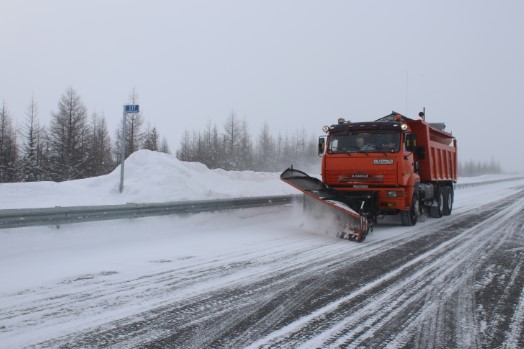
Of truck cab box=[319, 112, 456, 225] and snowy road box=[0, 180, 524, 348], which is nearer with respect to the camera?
A: snowy road box=[0, 180, 524, 348]

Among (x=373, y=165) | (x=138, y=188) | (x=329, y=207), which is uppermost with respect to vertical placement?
(x=373, y=165)

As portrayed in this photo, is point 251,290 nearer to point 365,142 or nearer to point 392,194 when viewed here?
point 392,194

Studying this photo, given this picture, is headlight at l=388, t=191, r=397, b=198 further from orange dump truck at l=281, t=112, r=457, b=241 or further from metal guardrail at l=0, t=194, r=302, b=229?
metal guardrail at l=0, t=194, r=302, b=229

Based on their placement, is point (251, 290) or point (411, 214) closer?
point (251, 290)

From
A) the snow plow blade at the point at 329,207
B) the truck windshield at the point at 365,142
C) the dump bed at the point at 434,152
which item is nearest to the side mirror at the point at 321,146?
the truck windshield at the point at 365,142

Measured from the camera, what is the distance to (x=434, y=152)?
13953mm

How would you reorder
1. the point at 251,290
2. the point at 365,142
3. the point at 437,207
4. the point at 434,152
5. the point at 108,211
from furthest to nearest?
1. the point at 437,207
2. the point at 434,152
3. the point at 365,142
4. the point at 108,211
5. the point at 251,290

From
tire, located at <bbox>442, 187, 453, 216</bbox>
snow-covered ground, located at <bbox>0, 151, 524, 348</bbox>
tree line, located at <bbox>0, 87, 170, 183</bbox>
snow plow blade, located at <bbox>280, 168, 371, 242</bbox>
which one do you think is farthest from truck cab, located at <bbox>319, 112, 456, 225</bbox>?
tree line, located at <bbox>0, 87, 170, 183</bbox>

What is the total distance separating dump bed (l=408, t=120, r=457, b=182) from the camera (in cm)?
1302

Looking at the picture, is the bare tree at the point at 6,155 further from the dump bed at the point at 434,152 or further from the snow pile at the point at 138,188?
the dump bed at the point at 434,152

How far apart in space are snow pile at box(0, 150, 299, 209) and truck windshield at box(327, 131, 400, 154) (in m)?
4.21

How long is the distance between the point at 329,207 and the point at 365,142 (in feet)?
7.61

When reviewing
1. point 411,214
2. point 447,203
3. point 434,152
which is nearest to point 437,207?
point 447,203

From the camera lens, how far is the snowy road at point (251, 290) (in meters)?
3.74
